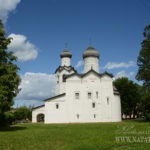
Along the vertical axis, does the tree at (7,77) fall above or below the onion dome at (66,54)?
below

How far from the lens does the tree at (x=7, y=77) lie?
82.6 feet

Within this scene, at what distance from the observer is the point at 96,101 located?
49.4 m

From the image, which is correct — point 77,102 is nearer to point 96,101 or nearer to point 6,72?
point 96,101

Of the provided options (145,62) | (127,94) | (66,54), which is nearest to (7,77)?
(145,62)

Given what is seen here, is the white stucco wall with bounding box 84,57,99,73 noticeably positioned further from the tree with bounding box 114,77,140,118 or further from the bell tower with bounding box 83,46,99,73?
the tree with bounding box 114,77,140,118

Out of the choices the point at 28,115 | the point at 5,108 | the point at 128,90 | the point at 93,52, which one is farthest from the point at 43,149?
the point at 28,115

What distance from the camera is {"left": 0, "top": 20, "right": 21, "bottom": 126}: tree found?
25188mm

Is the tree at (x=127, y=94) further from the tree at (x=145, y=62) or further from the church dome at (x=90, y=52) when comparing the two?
the tree at (x=145, y=62)

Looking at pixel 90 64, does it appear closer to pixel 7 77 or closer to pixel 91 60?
pixel 91 60

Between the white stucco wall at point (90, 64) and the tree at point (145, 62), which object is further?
the white stucco wall at point (90, 64)

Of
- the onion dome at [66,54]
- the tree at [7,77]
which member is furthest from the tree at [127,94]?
the tree at [7,77]

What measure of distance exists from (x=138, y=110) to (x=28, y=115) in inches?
1252

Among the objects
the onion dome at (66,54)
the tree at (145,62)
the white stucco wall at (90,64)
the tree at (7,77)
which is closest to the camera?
the tree at (7,77)

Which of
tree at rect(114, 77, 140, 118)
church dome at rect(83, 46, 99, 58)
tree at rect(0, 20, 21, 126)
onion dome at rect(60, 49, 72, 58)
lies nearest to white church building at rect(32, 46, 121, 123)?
church dome at rect(83, 46, 99, 58)
